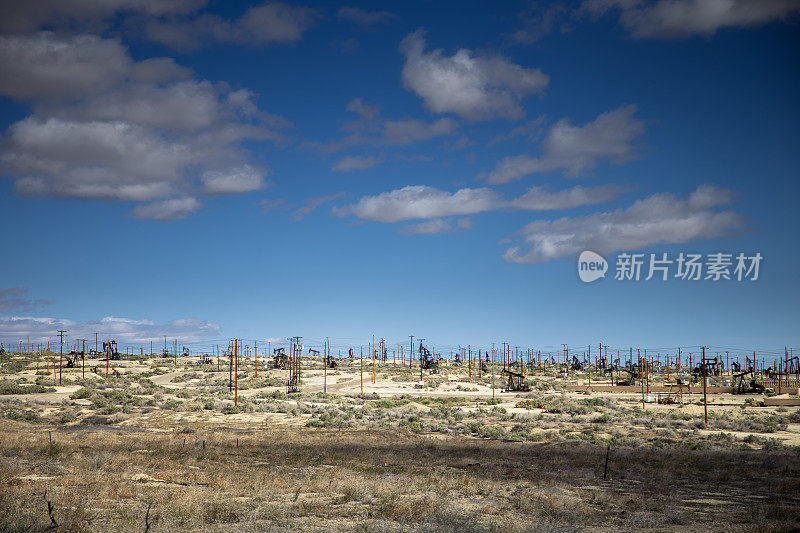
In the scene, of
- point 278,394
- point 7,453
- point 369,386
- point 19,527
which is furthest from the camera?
point 369,386

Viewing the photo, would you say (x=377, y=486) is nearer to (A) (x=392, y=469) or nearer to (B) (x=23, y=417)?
(A) (x=392, y=469)

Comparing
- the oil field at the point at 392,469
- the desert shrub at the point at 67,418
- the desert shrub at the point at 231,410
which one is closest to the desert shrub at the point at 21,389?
the oil field at the point at 392,469

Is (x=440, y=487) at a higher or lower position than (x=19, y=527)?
lower

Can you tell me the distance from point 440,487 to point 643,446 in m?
17.3

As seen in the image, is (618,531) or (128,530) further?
(618,531)

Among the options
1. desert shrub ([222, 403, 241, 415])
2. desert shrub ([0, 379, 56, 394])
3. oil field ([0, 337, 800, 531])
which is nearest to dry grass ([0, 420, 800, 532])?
oil field ([0, 337, 800, 531])

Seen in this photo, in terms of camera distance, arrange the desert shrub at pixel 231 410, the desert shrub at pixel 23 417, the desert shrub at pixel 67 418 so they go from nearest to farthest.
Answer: the desert shrub at pixel 23 417 → the desert shrub at pixel 67 418 → the desert shrub at pixel 231 410

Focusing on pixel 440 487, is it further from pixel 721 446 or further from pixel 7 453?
pixel 721 446

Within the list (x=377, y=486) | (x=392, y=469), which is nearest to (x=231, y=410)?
(x=392, y=469)

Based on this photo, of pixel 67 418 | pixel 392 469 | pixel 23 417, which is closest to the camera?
pixel 392 469

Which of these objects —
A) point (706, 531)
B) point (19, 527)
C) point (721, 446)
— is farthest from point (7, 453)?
point (721, 446)

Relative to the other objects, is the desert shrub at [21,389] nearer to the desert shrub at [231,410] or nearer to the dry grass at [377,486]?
the desert shrub at [231,410]

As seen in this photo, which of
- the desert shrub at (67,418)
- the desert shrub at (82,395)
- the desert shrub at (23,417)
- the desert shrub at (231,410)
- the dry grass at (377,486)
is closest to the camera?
the dry grass at (377,486)

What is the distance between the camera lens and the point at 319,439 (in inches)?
1212
